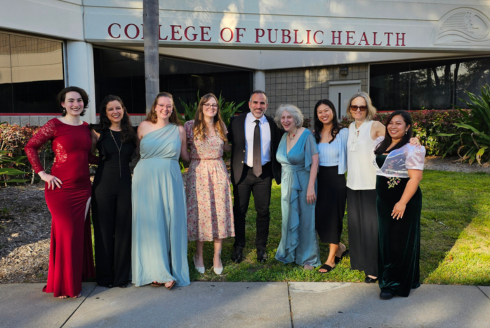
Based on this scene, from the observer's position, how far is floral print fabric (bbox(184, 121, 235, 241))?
423cm

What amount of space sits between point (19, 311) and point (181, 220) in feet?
5.11

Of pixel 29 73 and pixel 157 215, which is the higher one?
pixel 29 73

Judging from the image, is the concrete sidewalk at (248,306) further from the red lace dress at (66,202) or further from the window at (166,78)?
the window at (166,78)

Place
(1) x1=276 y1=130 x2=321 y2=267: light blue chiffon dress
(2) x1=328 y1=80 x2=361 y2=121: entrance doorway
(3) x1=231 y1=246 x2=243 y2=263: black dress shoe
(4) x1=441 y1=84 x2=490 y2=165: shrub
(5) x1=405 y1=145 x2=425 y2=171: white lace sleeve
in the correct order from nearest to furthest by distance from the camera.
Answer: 1. (5) x1=405 y1=145 x2=425 y2=171: white lace sleeve
2. (1) x1=276 y1=130 x2=321 y2=267: light blue chiffon dress
3. (3) x1=231 y1=246 x2=243 y2=263: black dress shoe
4. (4) x1=441 y1=84 x2=490 y2=165: shrub
5. (2) x1=328 y1=80 x2=361 y2=121: entrance doorway

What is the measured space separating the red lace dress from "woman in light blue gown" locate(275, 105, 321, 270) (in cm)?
201

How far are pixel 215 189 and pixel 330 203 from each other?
3.99 ft

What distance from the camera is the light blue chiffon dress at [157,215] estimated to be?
12.8 ft

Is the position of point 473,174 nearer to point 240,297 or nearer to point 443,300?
point 443,300

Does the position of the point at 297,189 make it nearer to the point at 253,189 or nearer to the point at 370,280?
the point at 253,189

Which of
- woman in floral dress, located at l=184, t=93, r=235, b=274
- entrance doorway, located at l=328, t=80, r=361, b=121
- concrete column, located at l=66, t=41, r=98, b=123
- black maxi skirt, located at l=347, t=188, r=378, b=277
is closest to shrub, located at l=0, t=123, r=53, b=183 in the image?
concrete column, located at l=66, t=41, r=98, b=123

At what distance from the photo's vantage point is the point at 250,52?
1471 cm

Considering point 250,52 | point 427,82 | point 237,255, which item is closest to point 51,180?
point 237,255

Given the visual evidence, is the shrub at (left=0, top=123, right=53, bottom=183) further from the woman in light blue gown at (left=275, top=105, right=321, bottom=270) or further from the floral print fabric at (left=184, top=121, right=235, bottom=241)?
the woman in light blue gown at (left=275, top=105, right=321, bottom=270)

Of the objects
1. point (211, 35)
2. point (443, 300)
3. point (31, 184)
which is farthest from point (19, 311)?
point (211, 35)
